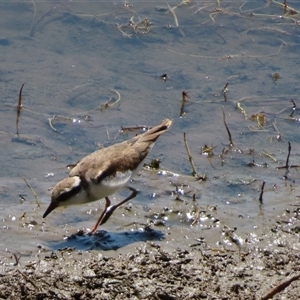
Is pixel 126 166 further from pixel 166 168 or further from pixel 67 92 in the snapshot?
pixel 67 92

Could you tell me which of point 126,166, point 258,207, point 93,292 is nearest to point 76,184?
point 126,166

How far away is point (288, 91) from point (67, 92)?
339 centimetres

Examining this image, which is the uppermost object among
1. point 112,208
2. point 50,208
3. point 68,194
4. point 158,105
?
point 68,194

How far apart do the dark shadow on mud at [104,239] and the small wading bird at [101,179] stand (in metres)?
0.14

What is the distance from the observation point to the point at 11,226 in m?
7.48

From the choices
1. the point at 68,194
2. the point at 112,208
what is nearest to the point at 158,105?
the point at 112,208

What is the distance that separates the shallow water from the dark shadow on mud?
42mm

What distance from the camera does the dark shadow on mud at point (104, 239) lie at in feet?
23.2

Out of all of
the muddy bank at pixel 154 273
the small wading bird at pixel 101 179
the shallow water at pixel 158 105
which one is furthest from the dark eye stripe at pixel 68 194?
the muddy bank at pixel 154 273

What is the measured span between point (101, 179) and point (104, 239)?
0.67 meters

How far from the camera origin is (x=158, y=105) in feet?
34.8

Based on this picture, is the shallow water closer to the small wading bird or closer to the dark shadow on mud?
the dark shadow on mud

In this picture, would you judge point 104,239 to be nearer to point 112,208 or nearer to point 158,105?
point 112,208

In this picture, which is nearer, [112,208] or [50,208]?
[50,208]
